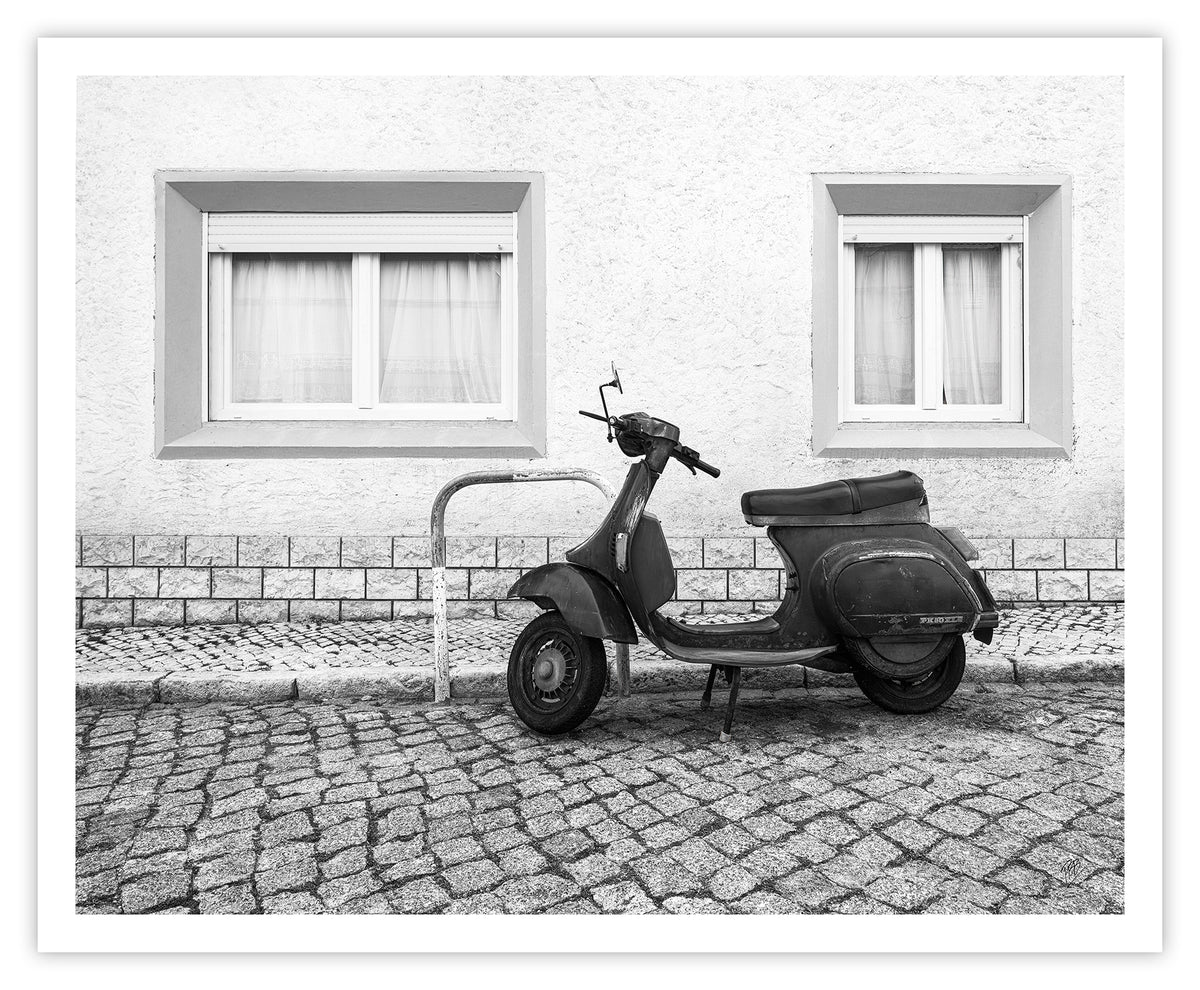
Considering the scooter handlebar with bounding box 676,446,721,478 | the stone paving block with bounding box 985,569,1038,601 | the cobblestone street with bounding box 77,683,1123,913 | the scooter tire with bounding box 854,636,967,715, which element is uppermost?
the scooter handlebar with bounding box 676,446,721,478

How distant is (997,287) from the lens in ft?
19.5

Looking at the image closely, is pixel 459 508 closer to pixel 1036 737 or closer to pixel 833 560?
pixel 833 560

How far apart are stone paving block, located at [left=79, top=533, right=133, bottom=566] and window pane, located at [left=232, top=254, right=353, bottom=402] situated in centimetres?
137

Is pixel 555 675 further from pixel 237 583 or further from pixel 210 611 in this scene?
pixel 210 611

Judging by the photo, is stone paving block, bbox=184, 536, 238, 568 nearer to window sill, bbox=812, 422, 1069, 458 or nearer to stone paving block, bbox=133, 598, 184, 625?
stone paving block, bbox=133, 598, 184, 625

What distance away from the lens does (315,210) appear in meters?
5.73

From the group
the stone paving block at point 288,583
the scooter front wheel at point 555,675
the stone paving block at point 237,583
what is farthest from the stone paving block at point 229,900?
the stone paving block at point 237,583

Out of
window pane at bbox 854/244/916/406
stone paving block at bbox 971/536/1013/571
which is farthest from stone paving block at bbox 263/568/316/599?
stone paving block at bbox 971/536/1013/571

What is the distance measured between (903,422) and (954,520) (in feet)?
2.80

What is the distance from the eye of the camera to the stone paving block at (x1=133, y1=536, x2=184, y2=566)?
213 inches

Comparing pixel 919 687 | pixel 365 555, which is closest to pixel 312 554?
pixel 365 555

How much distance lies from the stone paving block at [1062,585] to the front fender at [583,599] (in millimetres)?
3802

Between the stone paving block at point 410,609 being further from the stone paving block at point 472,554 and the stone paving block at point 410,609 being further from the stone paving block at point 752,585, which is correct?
the stone paving block at point 752,585
